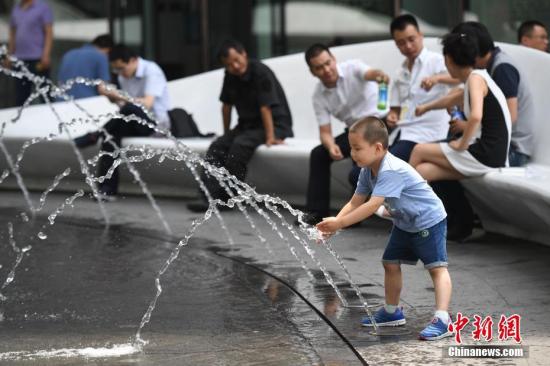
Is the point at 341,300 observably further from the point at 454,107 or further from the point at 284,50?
the point at 284,50

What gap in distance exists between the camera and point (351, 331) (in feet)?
19.5

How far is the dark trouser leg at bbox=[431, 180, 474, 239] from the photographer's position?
8.41 metres

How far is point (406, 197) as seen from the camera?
589 cm

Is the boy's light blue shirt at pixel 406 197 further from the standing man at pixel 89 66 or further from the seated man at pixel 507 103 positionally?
the standing man at pixel 89 66

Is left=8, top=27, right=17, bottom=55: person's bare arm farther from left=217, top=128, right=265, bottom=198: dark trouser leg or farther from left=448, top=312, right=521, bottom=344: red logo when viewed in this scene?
left=448, top=312, right=521, bottom=344: red logo

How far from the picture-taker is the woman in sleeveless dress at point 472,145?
7961 millimetres

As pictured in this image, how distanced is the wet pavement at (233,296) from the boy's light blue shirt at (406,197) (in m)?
0.48

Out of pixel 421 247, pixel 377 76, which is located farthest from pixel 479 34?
pixel 421 247

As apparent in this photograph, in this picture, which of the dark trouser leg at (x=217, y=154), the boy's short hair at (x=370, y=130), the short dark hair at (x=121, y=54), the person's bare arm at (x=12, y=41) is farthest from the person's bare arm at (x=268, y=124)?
the person's bare arm at (x=12, y=41)

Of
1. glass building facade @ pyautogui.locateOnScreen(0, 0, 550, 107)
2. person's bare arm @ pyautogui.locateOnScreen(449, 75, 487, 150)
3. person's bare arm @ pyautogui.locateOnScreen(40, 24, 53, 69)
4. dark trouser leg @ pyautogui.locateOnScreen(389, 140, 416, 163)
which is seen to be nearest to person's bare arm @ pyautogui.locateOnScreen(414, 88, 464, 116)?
dark trouser leg @ pyautogui.locateOnScreen(389, 140, 416, 163)

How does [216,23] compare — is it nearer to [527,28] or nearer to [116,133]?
Result: [116,133]

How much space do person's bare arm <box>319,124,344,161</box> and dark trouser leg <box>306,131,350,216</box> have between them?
2.6 inches

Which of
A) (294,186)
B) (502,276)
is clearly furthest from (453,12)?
(502,276)

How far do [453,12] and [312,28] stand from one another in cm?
208
